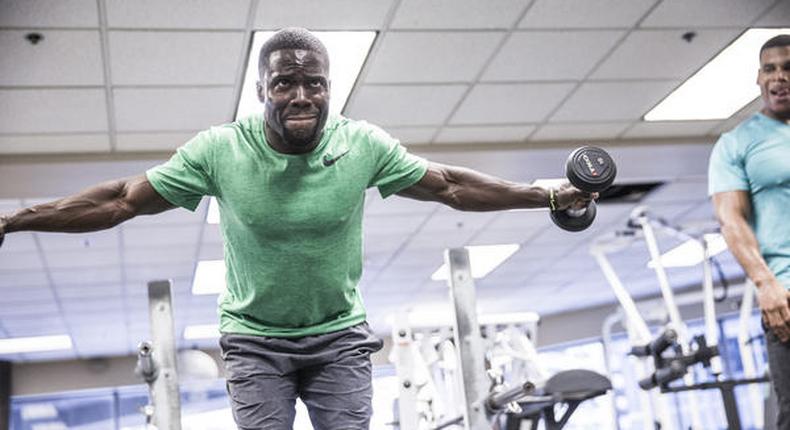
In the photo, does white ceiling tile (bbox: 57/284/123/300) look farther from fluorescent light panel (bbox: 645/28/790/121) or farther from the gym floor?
fluorescent light panel (bbox: 645/28/790/121)

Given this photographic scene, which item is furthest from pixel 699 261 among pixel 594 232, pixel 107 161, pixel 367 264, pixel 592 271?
pixel 107 161

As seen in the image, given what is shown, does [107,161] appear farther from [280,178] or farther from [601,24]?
[280,178]

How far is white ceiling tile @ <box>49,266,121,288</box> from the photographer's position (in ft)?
24.9

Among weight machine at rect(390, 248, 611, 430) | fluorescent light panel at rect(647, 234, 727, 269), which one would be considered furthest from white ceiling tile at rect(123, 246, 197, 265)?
fluorescent light panel at rect(647, 234, 727, 269)

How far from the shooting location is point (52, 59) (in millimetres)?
4133

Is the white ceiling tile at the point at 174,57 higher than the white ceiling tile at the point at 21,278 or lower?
higher

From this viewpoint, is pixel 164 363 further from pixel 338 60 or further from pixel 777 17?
pixel 777 17

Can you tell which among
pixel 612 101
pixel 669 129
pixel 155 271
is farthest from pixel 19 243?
pixel 669 129

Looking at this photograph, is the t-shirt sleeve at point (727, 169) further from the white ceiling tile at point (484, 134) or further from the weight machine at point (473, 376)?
the white ceiling tile at point (484, 134)

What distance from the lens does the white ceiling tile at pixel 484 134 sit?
18.6ft

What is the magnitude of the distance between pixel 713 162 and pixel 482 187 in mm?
625

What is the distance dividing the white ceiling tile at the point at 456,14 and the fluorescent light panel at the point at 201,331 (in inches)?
287

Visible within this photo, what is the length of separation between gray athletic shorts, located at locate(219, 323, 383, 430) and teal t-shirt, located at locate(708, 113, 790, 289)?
96 cm

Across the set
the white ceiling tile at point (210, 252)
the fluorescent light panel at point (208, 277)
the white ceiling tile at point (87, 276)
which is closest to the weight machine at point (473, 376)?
the white ceiling tile at point (210, 252)
